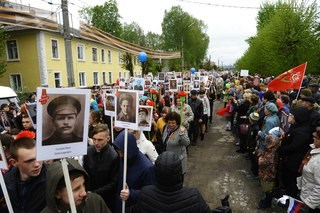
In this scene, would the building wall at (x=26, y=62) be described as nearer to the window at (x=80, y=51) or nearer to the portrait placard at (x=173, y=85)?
the window at (x=80, y=51)

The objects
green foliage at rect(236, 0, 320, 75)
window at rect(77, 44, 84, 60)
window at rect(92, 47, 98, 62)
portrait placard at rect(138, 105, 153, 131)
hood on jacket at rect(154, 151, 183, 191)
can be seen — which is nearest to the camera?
hood on jacket at rect(154, 151, 183, 191)

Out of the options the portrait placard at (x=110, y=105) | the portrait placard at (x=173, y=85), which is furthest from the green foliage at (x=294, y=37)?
the portrait placard at (x=110, y=105)

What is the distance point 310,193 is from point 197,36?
52299 mm

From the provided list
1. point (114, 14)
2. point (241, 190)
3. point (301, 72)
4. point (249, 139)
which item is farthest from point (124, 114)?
point (114, 14)

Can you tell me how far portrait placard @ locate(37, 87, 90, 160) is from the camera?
171 centimetres

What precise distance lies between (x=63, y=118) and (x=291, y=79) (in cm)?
639

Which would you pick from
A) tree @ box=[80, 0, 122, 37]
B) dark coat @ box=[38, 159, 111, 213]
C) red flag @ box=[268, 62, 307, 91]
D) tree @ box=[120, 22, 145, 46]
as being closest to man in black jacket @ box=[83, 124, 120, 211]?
dark coat @ box=[38, 159, 111, 213]

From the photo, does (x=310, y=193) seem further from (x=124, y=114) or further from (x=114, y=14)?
(x=114, y=14)

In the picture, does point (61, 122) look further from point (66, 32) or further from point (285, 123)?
point (66, 32)

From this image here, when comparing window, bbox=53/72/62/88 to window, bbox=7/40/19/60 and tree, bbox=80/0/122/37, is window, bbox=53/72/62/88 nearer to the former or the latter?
window, bbox=7/40/19/60

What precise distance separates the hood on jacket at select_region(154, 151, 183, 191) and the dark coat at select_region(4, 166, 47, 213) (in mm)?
1242

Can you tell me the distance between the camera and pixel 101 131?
3.17 metres

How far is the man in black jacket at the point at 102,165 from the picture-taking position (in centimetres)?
307

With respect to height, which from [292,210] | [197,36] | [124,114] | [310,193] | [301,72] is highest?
[197,36]
